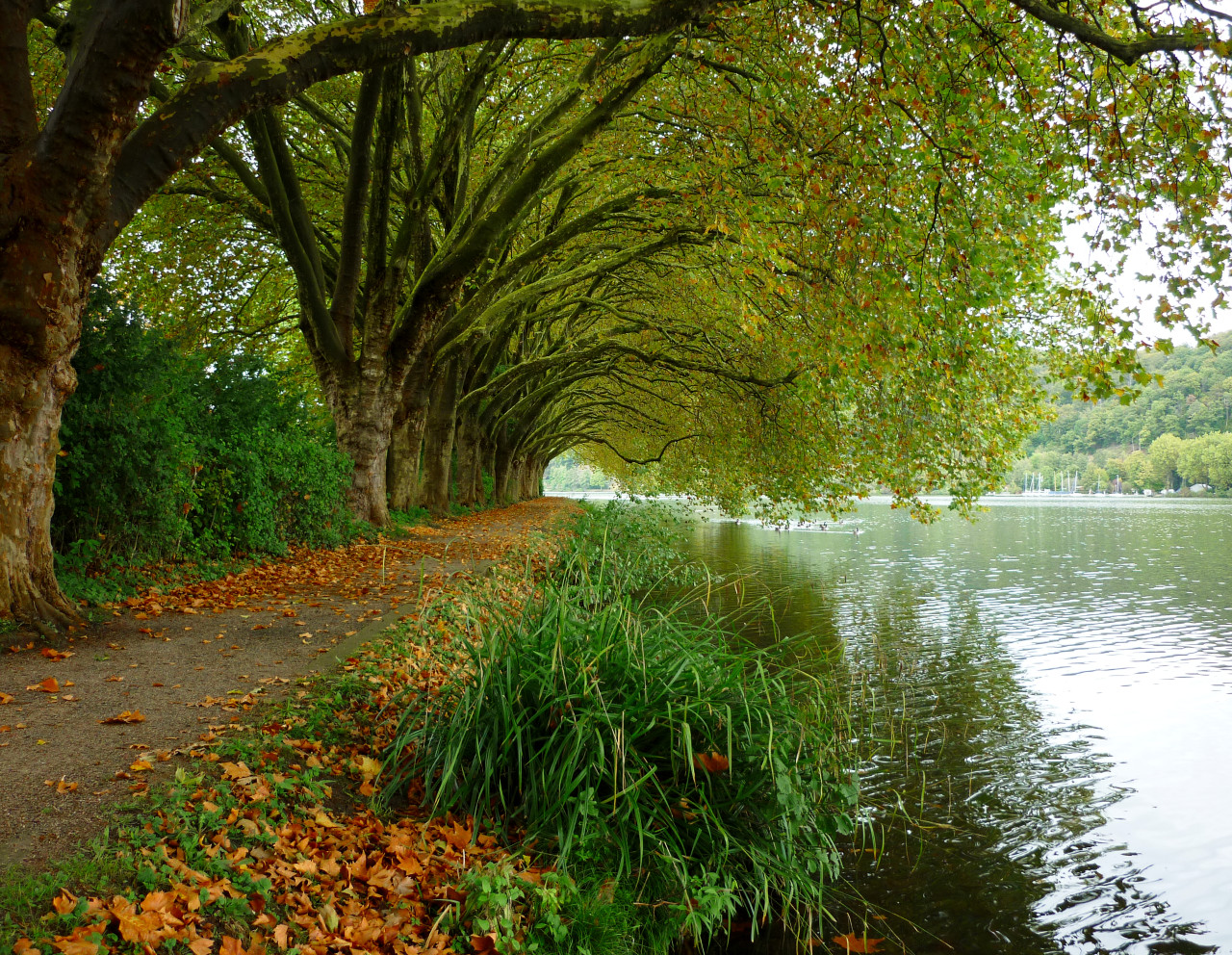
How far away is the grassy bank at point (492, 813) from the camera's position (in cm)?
300

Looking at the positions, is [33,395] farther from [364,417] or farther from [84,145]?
[364,417]

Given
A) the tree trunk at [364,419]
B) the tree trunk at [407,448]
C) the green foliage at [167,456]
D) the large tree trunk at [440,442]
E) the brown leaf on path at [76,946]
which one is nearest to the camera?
the brown leaf on path at [76,946]

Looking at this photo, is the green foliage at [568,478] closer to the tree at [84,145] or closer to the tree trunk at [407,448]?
the tree trunk at [407,448]

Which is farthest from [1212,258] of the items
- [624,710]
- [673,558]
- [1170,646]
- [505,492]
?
[505,492]

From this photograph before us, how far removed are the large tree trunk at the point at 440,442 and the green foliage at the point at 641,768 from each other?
16.0m

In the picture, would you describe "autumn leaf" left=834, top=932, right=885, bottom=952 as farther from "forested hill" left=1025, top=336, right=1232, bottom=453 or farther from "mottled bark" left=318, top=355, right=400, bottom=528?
"forested hill" left=1025, top=336, right=1232, bottom=453

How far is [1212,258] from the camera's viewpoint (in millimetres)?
5910

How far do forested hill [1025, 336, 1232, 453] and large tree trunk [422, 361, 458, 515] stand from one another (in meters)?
83.5

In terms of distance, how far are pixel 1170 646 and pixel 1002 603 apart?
4.79 meters

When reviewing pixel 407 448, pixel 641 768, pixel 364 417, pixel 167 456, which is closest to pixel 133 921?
pixel 641 768

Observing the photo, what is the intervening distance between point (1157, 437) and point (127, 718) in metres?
124

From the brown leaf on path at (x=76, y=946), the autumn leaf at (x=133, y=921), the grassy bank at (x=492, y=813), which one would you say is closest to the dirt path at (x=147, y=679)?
the grassy bank at (x=492, y=813)

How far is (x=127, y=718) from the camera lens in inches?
173

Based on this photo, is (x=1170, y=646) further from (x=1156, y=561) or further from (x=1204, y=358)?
(x=1204, y=358)
